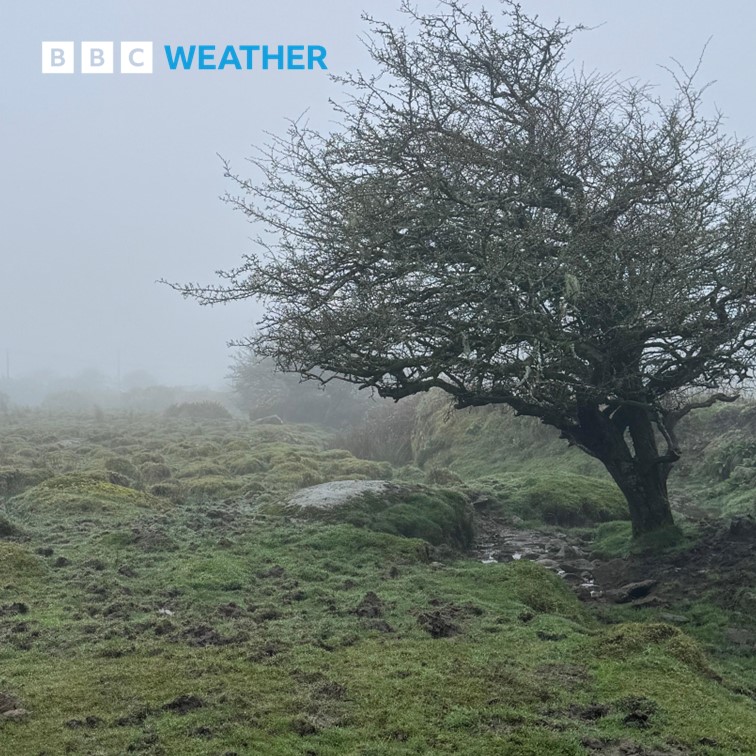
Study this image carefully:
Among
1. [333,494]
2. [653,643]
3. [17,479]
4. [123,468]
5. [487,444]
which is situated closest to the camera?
[653,643]

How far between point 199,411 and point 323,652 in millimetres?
63010

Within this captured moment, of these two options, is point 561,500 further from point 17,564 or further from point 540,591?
point 17,564

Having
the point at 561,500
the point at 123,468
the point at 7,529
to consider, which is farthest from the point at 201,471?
the point at 7,529

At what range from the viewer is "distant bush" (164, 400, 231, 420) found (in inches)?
2734

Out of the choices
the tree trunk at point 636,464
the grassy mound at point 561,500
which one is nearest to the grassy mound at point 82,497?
the grassy mound at point 561,500

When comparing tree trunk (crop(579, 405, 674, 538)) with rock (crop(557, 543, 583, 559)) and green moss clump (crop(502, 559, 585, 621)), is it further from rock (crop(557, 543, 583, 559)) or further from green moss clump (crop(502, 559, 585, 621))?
green moss clump (crop(502, 559, 585, 621))

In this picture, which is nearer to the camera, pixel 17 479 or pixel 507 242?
pixel 507 242

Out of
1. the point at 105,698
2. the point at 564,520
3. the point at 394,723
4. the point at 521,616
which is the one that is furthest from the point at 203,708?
the point at 564,520

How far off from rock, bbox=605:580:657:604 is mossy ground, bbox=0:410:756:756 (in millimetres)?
836

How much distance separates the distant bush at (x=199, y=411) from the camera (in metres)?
69.4

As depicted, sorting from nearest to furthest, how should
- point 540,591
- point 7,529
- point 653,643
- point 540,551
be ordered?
point 653,643 < point 540,591 < point 7,529 < point 540,551

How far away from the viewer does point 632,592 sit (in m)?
13.5

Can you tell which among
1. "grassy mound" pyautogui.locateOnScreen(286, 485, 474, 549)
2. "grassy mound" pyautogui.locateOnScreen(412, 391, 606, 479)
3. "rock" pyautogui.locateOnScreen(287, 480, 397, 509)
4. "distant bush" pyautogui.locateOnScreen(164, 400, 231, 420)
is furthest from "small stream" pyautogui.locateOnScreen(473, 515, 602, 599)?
"distant bush" pyautogui.locateOnScreen(164, 400, 231, 420)

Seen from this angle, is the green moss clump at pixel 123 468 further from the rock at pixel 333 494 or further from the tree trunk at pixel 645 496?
the tree trunk at pixel 645 496
